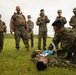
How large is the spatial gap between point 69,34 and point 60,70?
4.60ft

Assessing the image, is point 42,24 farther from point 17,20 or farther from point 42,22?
point 17,20

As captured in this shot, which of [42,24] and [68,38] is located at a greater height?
[42,24]

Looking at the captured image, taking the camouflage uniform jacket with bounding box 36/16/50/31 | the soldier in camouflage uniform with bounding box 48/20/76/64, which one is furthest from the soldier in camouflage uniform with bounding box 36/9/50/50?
the soldier in camouflage uniform with bounding box 48/20/76/64

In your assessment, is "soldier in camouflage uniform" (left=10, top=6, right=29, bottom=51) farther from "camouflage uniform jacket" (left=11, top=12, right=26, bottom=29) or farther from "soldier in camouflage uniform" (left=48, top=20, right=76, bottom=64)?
"soldier in camouflage uniform" (left=48, top=20, right=76, bottom=64)

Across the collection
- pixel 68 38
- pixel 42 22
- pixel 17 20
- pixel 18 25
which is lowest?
pixel 68 38

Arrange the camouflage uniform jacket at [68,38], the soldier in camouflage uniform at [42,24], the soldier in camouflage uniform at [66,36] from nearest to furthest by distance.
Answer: the soldier in camouflage uniform at [66,36] < the camouflage uniform jacket at [68,38] < the soldier in camouflage uniform at [42,24]

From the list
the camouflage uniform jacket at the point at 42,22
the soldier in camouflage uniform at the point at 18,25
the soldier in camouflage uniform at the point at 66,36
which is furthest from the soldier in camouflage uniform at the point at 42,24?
the soldier in camouflage uniform at the point at 66,36

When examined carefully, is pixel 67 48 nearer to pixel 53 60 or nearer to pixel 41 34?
pixel 53 60

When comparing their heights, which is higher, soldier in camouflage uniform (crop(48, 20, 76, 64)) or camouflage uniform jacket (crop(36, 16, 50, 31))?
camouflage uniform jacket (crop(36, 16, 50, 31))

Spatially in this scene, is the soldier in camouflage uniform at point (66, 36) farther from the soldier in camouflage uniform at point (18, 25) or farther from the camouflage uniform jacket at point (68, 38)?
the soldier in camouflage uniform at point (18, 25)

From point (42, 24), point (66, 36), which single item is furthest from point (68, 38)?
point (42, 24)

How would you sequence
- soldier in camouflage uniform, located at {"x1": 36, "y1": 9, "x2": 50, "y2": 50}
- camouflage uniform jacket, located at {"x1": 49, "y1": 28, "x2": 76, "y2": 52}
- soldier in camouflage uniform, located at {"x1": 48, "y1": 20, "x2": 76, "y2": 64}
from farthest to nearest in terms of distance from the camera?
soldier in camouflage uniform, located at {"x1": 36, "y1": 9, "x2": 50, "y2": 50}, camouflage uniform jacket, located at {"x1": 49, "y1": 28, "x2": 76, "y2": 52}, soldier in camouflage uniform, located at {"x1": 48, "y1": 20, "x2": 76, "y2": 64}

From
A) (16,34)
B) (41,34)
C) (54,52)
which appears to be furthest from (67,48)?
(41,34)

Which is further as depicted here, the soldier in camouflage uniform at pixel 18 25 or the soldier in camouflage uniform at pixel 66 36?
the soldier in camouflage uniform at pixel 18 25
